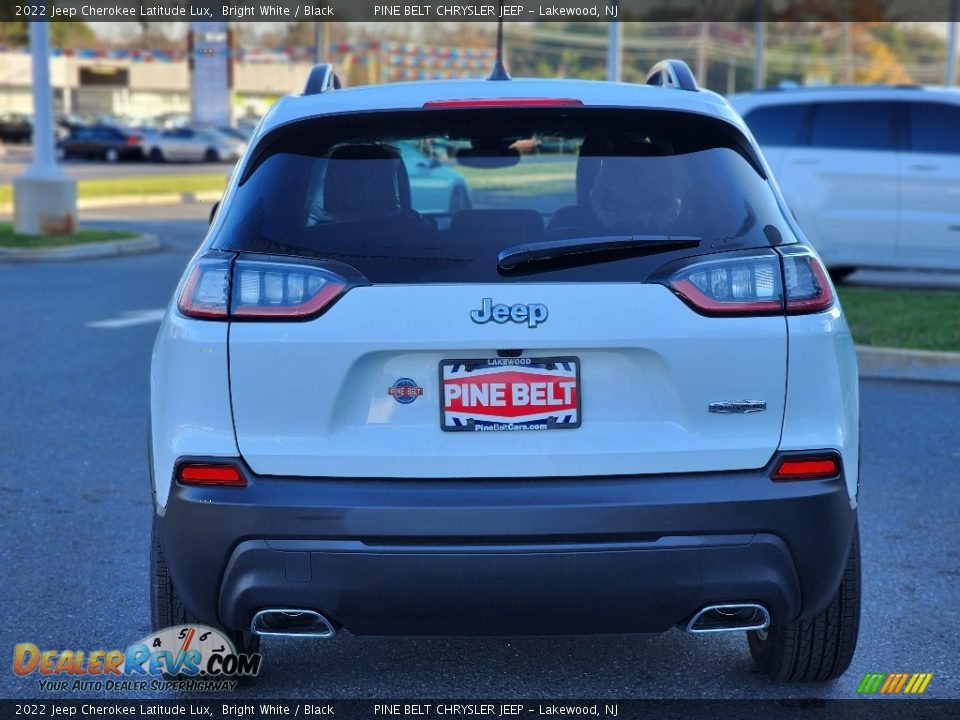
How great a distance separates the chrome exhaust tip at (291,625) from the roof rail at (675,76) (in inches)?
72.9

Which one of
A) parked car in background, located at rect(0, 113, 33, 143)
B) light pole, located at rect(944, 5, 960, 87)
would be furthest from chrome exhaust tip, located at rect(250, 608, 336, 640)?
parked car in background, located at rect(0, 113, 33, 143)

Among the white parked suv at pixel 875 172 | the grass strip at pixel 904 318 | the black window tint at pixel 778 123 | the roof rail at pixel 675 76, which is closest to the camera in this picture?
the roof rail at pixel 675 76

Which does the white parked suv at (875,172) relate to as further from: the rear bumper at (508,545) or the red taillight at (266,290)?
the red taillight at (266,290)

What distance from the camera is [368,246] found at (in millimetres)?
3232

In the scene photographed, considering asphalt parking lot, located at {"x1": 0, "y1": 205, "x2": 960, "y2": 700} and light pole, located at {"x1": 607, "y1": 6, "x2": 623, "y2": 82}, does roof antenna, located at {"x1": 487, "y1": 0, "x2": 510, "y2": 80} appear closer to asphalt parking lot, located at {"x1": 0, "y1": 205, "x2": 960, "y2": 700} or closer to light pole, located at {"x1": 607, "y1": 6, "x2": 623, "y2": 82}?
asphalt parking lot, located at {"x1": 0, "y1": 205, "x2": 960, "y2": 700}

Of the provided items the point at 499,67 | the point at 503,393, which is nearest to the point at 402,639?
the point at 503,393

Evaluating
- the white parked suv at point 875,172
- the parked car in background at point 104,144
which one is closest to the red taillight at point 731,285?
the white parked suv at point 875,172

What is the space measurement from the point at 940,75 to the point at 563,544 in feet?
428

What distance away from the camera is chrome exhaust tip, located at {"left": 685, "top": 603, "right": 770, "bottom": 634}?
3.21m

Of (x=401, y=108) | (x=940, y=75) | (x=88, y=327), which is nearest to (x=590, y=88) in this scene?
(x=401, y=108)

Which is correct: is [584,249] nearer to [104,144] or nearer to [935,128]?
[935,128]

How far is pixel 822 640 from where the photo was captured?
3631 mm

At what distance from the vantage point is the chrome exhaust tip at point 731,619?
3.21 metres

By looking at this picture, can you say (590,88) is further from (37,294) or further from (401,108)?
(37,294)
